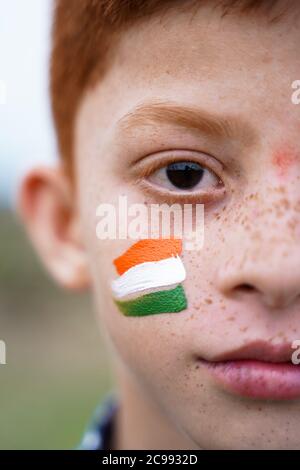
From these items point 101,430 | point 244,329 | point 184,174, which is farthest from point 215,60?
point 101,430

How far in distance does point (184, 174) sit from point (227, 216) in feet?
0.49

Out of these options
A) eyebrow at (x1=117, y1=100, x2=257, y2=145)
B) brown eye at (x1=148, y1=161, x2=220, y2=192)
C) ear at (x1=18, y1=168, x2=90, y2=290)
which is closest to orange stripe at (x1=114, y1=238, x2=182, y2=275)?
brown eye at (x1=148, y1=161, x2=220, y2=192)

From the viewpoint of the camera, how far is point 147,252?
1312mm

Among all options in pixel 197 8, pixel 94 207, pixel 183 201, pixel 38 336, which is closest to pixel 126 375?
pixel 94 207

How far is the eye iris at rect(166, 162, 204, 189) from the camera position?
130 centimetres

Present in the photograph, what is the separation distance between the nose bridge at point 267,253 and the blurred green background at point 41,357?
2550 mm

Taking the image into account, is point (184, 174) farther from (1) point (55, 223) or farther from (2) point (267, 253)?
(1) point (55, 223)

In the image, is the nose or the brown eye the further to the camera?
the brown eye

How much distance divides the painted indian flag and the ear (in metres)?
0.40

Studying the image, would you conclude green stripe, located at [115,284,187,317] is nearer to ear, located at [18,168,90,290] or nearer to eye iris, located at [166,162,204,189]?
eye iris, located at [166,162,204,189]

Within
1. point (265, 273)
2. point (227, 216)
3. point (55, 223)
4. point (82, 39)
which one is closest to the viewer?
point (265, 273)

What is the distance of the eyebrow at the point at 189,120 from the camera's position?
1.20 m

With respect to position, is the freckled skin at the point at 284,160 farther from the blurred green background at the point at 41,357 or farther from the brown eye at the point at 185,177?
the blurred green background at the point at 41,357

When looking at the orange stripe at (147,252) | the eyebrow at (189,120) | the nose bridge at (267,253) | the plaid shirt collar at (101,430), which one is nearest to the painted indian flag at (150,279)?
the orange stripe at (147,252)
